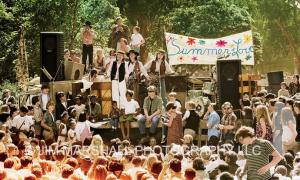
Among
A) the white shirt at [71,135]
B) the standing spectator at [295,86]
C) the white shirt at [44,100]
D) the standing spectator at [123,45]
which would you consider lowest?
the white shirt at [71,135]

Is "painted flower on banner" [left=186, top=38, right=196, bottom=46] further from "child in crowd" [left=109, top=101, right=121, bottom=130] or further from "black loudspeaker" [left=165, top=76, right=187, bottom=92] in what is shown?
"child in crowd" [left=109, top=101, right=121, bottom=130]

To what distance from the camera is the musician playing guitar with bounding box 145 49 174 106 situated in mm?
15906

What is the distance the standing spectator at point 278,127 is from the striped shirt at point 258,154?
3.31 m

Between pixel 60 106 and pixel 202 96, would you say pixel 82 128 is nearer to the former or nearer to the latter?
pixel 60 106

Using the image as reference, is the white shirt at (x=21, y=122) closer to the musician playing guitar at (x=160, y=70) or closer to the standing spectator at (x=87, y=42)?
the musician playing guitar at (x=160, y=70)

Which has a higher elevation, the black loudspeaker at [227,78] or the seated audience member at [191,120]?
the black loudspeaker at [227,78]

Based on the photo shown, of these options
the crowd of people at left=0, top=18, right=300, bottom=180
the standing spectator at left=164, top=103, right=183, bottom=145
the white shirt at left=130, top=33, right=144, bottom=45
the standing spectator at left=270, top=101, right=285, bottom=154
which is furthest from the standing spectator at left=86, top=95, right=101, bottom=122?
the standing spectator at left=270, top=101, right=285, bottom=154

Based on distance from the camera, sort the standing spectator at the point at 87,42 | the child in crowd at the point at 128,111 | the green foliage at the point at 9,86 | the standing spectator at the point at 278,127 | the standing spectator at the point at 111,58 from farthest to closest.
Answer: the green foliage at the point at 9,86
the standing spectator at the point at 87,42
the standing spectator at the point at 111,58
the child in crowd at the point at 128,111
the standing spectator at the point at 278,127

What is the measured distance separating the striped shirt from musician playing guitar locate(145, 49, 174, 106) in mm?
7815

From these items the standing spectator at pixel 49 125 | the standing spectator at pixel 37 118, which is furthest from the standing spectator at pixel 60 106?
the standing spectator at pixel 49 125

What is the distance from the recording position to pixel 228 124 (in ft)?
42.7

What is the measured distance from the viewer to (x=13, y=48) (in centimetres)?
2612

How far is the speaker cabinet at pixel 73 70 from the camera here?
17.4 m

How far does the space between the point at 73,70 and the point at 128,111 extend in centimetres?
316
